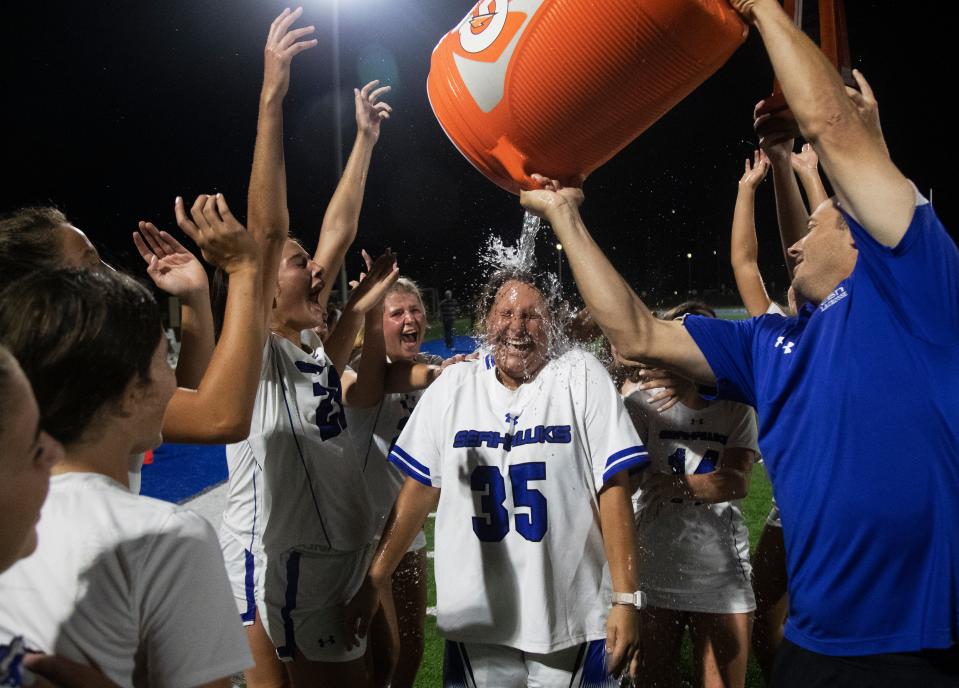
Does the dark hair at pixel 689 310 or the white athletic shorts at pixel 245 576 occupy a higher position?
the dark hair at pixel 689 310

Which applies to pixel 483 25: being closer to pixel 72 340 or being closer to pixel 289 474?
pixel 72 340

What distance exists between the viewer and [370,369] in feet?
11.2

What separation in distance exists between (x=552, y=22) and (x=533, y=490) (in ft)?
4.54

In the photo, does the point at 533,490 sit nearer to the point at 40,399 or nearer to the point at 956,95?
the point at 40,399

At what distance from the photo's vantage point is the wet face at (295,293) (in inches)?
115

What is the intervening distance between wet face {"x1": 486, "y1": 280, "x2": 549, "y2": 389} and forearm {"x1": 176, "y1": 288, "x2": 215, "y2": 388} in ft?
3.31

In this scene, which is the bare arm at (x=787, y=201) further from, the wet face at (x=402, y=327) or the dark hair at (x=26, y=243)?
the dark hair at (x=26, y=243)

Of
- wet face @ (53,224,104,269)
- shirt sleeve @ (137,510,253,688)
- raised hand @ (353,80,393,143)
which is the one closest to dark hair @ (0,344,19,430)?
shirt sleeve @ (137,510,253,688)

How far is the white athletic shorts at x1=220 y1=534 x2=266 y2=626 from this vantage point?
8.45 feet

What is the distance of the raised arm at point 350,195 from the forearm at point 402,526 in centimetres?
110

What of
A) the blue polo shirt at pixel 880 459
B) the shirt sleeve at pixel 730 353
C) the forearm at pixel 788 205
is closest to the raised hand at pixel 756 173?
the forearm at pixel 788 205

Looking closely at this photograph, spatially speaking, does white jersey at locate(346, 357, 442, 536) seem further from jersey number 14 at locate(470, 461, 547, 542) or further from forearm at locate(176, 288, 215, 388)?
forearm at locate(176, 288, 215, 388)

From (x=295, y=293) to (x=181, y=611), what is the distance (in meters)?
1.93

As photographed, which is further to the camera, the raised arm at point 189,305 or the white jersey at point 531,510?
the white jersey at point 531,510
